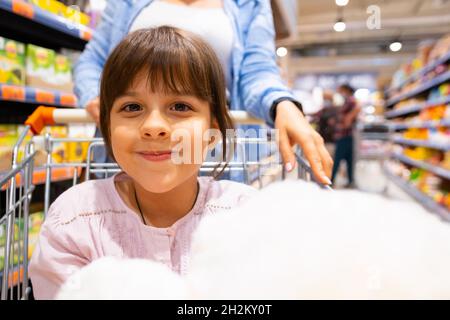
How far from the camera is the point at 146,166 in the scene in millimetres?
454

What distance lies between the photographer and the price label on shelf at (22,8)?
918 mm

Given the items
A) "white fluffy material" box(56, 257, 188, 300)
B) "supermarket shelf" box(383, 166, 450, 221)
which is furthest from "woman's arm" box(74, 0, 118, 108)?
"supermarket shelf" box(383, 166, 450, 221)

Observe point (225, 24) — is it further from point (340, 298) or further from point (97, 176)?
point (340, 298)

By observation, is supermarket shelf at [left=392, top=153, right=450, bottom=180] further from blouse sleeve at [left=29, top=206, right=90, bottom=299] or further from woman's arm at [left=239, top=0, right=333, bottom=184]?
blouse sleeve at [left=29, top=206, right=90, bottom=299]

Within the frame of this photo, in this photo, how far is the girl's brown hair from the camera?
1.48ft

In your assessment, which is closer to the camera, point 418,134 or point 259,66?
point 259,66

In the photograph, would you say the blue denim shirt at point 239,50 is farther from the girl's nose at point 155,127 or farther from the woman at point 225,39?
the girl's nose at point 155,127

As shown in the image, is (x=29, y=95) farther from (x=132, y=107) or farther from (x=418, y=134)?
(x=418, y=134)

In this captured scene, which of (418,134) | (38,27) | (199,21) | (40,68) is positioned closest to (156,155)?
(199,21)

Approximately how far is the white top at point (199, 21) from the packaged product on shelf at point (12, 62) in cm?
35

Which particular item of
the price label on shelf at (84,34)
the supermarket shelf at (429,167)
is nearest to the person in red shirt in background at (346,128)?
the price label on shelf at (84,34)

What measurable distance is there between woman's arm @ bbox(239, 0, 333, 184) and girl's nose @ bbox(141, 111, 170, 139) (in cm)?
16

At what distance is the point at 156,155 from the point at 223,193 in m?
0.17

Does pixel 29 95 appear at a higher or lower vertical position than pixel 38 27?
lower
